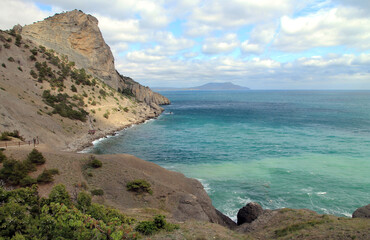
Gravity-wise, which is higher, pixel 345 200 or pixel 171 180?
pixel 171 180

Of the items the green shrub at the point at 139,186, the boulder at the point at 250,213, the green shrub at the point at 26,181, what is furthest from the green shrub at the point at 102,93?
the boulder at the point at 250,213

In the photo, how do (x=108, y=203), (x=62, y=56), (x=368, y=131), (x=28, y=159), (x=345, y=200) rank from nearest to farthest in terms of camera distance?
1. (x=108, y=203)
2. (x=28, y=159)
3. (x=345, y=200)
4. (x=368, y=131)
5. (x=62, y=56)

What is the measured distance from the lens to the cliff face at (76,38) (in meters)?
75.7

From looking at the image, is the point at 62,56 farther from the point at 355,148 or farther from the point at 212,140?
the point at 355,148

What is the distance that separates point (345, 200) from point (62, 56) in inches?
2990

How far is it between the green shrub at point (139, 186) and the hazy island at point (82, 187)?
0.09 m

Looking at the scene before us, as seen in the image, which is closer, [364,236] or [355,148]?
[364,236]

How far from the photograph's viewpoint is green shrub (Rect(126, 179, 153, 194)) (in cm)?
2081

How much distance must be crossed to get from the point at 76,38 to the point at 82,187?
2862 inches

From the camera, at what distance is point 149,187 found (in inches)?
835

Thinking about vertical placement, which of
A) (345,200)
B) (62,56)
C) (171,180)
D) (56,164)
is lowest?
(345,200)

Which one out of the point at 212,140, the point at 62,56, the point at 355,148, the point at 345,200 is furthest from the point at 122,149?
the point at 62,56

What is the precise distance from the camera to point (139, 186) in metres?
20.9

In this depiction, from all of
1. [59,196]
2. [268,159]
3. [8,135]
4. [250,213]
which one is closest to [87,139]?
[8,135]
